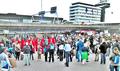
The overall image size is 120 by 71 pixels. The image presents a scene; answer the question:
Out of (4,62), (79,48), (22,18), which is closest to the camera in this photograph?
(4,62)

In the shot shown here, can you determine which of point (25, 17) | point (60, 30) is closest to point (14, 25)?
point (60, 30)

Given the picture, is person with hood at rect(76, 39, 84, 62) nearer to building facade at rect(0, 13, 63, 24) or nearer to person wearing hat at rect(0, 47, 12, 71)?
person wearing hat at rect(0, 47, 12, 71)

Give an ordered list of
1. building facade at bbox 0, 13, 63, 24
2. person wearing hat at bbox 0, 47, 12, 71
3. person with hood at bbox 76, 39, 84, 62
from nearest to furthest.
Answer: person wearing hat at bbox 0, 47, 12, 71 < person with hood at bbox 76, 39, 84, 62 < building facade at bbox 0, 13, 63, 24

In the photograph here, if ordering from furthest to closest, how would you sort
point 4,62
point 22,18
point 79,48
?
1. point 22,18
2. point 79,48
3. point 4,62

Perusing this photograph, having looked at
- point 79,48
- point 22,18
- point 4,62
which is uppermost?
point 4,62

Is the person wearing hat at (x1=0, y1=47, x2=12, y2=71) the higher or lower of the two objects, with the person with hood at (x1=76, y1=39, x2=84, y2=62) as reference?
higher

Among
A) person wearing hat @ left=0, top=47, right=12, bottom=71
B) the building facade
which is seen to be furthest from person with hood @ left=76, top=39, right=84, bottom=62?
the building facade

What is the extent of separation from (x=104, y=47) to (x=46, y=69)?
4.41 metres

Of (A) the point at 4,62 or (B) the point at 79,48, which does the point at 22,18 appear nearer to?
(B) the point at 79,48

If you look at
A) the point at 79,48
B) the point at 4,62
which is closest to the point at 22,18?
the point at 79,48

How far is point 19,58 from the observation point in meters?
25.7

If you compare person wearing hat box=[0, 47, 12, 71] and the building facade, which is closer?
person wearing hat box=[0, 47, 12, 71]

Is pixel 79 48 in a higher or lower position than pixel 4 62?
lower

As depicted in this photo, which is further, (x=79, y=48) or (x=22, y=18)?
(x=22, y=18)
